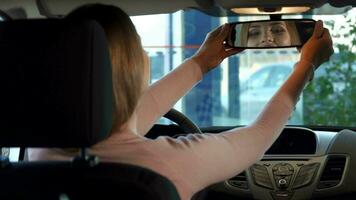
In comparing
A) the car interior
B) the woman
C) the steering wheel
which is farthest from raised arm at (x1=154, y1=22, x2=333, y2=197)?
the steering wheel

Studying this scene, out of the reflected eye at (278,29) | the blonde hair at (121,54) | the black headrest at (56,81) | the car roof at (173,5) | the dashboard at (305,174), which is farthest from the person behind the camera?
the dashboard at (305,174)

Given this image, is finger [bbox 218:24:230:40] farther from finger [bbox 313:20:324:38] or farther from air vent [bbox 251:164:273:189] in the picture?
air vent [bbox 251:164:273:189]

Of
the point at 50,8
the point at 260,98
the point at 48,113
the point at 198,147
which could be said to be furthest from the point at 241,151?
the point at 260,98

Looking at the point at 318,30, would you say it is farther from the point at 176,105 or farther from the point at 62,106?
the point at 62,106

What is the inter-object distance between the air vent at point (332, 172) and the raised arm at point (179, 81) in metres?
1.01

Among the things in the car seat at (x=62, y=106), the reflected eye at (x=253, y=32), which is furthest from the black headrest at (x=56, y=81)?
the reflected eye at (x=253, y=32)

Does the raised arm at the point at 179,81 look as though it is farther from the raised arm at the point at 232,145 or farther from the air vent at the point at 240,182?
the air vent at the point at 240,182

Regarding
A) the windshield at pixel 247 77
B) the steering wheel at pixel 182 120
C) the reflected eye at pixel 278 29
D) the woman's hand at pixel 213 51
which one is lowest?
the windshield at pixel 247 77

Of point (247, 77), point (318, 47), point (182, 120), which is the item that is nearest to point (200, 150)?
point (318, 47)

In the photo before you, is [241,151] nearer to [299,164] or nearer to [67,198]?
[67,198]

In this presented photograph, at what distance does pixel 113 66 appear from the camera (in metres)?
1.65

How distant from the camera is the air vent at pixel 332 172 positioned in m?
3.07

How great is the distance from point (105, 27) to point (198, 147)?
37 cm

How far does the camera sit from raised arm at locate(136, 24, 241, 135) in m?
2.19
